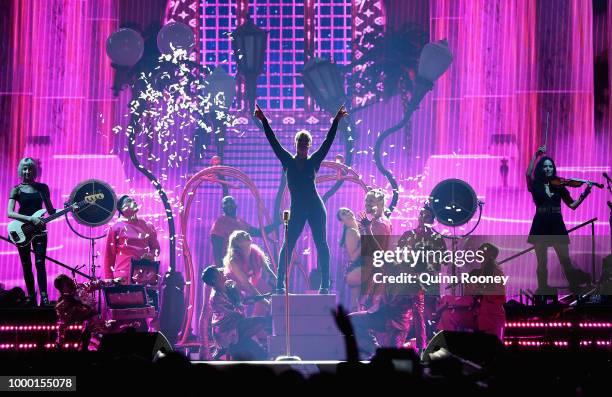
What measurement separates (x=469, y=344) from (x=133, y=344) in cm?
200

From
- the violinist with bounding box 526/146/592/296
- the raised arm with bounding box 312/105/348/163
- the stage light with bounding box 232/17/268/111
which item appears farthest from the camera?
the stage light with bounding box 232/17/268/111

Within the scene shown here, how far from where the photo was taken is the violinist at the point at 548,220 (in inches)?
320

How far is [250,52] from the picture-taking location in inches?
381

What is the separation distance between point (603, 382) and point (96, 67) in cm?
819

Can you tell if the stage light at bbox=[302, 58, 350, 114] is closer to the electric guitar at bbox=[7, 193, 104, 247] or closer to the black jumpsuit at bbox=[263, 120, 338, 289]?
the black jumpsuit at bbox=[263, 120, 338, 289]

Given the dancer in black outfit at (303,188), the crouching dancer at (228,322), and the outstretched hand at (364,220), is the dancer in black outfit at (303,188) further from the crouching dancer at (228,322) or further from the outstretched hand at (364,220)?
the outstretched hand at (364,220)

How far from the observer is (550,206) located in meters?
8.16

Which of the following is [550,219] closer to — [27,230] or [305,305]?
[305,305]

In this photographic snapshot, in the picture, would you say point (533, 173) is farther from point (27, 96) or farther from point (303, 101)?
point (27, 96)

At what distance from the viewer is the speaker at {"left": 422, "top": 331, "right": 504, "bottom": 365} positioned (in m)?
4.58

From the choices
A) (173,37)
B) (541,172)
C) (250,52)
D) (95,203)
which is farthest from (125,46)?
(541,172)

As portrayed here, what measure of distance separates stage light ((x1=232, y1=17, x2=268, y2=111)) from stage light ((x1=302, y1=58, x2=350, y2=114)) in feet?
2.13

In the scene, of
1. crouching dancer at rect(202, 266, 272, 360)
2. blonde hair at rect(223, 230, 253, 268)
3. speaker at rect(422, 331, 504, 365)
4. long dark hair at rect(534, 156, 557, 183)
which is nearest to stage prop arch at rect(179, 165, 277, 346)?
blonde hair at rect(223, 230, 253, 268)

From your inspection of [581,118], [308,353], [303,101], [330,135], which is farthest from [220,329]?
[581,118]
